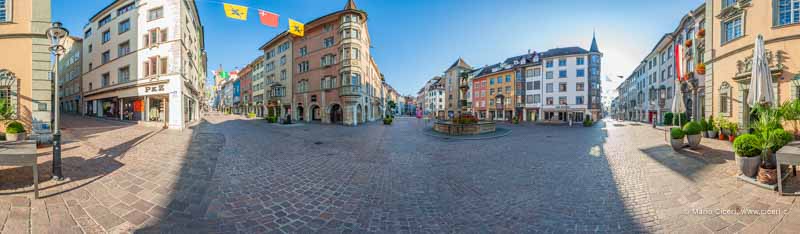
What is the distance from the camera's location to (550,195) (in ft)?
15.9

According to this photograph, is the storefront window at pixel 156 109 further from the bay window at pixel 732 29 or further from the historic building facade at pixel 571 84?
the historic building facade at pixel 571 84

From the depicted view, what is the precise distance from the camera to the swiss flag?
12711 mm

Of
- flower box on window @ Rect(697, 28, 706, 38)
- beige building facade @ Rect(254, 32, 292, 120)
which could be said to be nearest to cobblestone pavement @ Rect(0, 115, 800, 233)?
flower box on window @ Rect(697, 28, 706, 38)

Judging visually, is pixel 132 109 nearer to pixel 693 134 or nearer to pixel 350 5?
pixel 350 5

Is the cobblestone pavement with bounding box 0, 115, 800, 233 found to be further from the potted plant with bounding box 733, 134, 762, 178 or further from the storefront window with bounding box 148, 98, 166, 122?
the storefront window with bounding box 148, 98, 166, 122

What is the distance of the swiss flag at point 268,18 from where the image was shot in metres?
12.7

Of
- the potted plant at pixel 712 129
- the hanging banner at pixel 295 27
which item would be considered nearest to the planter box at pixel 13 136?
the hanging banner at pixel 295 27

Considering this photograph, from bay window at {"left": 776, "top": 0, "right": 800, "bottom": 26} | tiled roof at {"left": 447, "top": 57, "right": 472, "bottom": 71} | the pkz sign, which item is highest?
tiled roof at {"left": 447, "top": 57, "right": 472, "bottom": 71}

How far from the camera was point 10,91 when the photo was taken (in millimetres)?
9766

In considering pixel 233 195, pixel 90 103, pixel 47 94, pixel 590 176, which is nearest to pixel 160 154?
pixel 233 195

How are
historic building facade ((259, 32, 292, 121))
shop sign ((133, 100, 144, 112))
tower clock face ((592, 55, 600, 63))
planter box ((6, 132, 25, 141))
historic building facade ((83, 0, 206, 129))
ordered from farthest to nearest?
tower clock face ((592, 55, 600, 63)) < historic building facade ((259, 32, 292, 121)) < shop sign ((133, 100, 144, 112)) < historic building facade ((83, 0, 206, 129)) < planter box ((6, 132, 25, 141))

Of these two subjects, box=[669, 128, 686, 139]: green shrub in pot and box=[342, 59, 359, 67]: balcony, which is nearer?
box=[669, 128, 686, 139]: green shrub in pot

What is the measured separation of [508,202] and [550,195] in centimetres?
98

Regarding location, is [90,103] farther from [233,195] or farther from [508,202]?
[508,202]
